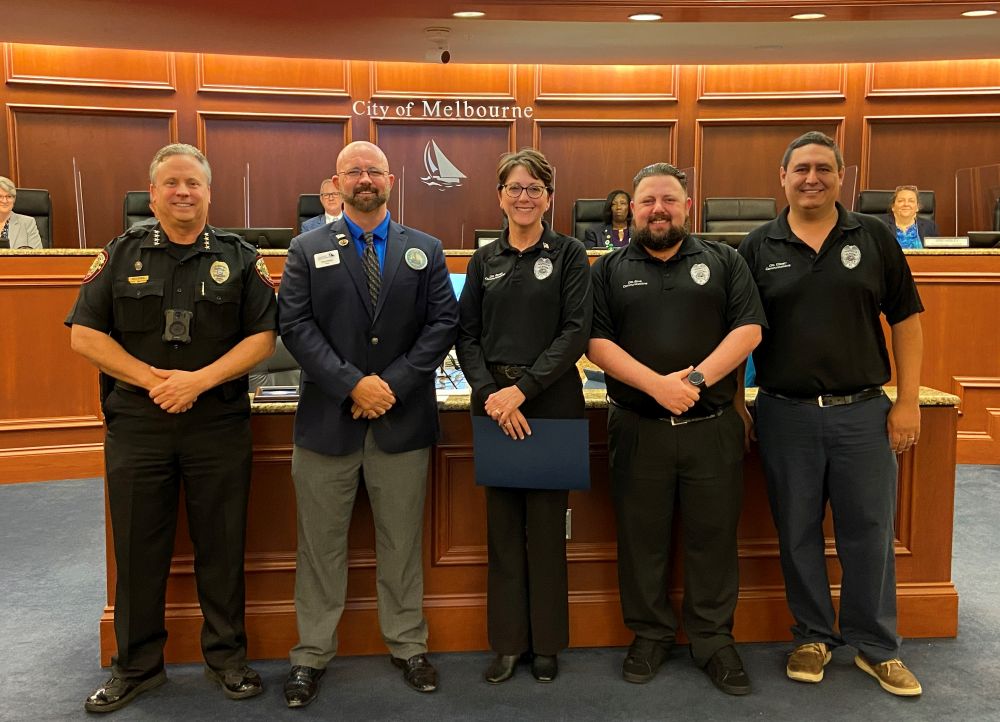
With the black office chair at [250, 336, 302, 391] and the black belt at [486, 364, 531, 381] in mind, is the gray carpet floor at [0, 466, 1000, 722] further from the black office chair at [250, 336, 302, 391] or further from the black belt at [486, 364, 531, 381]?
the black office chair at [250, 336, 302, 391]

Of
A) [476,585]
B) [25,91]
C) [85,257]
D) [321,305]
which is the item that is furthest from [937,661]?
[25,91]

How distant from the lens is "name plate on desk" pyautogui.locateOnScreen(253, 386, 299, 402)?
2.85 metres

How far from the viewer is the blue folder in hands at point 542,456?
2475mm

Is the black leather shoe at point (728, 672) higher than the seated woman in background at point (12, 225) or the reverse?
the reverse

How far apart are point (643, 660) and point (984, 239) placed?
400cm

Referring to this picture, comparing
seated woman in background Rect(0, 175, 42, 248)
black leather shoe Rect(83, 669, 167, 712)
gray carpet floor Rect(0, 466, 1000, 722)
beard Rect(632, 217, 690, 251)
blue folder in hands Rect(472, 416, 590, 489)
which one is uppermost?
seated woman in background Rect(0, 175, 42, 248)

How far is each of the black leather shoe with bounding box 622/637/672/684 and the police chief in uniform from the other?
1103mm

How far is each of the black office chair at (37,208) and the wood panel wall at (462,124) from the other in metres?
1.33

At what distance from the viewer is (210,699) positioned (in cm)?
252

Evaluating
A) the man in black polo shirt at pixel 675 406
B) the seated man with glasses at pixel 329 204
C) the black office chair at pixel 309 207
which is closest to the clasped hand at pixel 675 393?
the man in black polo shirt at pixel 675 406

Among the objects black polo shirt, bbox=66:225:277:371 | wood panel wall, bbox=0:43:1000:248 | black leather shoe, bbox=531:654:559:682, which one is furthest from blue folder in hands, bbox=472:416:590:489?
wood panel wall, bbox=0:43:1000:248

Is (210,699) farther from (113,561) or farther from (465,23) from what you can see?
(465,23)

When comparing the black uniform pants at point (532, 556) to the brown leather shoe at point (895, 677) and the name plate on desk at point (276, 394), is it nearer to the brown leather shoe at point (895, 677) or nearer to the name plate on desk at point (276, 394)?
the name plate on desk at point (276, 394)

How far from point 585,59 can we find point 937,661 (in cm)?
645
